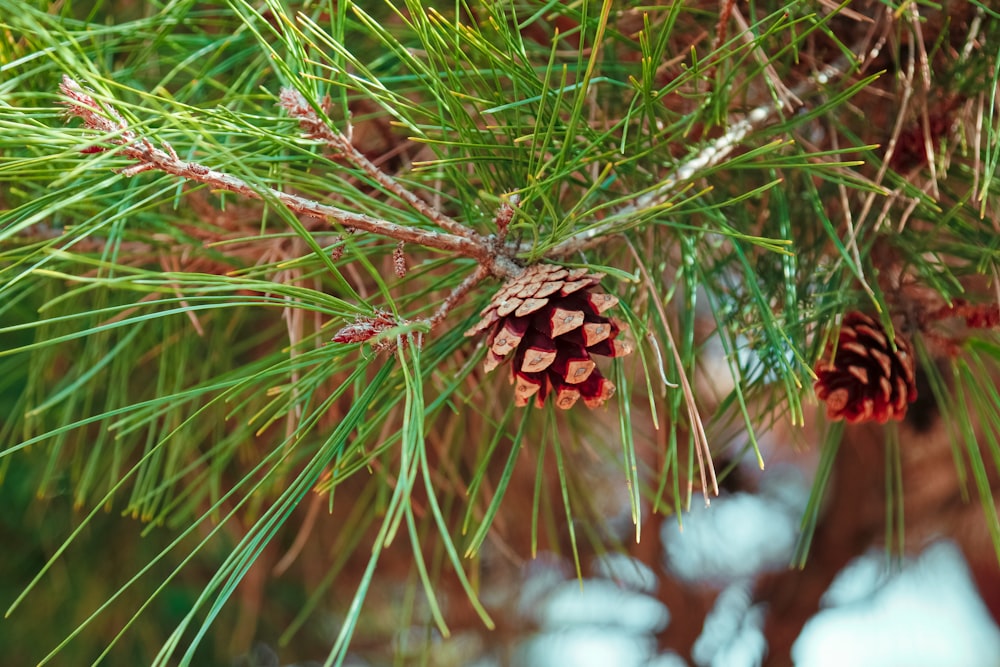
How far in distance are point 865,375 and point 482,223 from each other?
22 cm

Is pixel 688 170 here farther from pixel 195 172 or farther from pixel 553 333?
pixel 195 172

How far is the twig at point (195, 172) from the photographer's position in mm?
326

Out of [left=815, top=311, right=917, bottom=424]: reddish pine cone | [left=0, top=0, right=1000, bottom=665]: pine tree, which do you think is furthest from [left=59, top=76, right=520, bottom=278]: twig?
[left=815, top=311, right=917, bottom=424]: reddish pine cone

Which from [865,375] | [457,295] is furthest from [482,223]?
[865,375]

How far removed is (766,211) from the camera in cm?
54

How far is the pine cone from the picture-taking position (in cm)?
35

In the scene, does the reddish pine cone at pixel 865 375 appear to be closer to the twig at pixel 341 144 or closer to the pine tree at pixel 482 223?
the pine tree at pixel 482 223

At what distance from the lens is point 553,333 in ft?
1.14

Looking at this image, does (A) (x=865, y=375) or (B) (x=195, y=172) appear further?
(A) (x=865, y=375)

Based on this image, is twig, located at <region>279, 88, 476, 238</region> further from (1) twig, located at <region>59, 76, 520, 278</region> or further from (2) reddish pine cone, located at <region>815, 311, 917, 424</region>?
(2) reddish pine cone, located at <region>815, 311, 917, 424</region>

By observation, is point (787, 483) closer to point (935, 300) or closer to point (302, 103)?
point (935, 300)

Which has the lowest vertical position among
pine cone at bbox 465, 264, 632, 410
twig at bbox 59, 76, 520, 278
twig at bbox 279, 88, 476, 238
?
pine cone at bbox 465, 264, 632, 410

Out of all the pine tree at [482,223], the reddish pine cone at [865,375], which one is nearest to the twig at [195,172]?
the pine tree at [482,223]

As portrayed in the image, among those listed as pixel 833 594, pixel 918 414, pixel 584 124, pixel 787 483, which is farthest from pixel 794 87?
pixel 787 483
